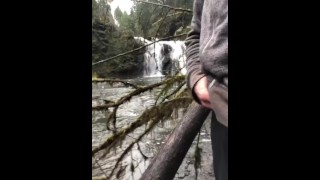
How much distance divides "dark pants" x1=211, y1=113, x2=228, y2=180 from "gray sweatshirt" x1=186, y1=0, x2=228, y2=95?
156mm

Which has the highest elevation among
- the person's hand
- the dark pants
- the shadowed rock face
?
the shadowed rock face

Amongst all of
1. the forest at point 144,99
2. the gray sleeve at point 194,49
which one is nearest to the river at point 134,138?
the forest at point 144,99

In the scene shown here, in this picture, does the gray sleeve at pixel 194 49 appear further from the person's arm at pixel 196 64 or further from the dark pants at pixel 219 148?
the dark pants at pixel 219 148

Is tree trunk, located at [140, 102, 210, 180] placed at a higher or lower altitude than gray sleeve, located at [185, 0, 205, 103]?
lower

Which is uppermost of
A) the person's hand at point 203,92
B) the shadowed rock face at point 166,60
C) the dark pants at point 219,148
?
the shadowed rock face at point 166,60

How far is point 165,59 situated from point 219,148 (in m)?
0.37

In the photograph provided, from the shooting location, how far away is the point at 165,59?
1257mm

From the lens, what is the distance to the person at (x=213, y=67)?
115 centimetres

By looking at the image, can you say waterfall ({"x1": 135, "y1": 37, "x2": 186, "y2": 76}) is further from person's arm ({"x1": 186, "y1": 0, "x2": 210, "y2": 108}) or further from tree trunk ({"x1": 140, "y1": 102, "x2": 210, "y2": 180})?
tree trunk ({"x1": 140, "y1": 102, "x2": 210, "y2": 180})

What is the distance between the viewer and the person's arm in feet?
3.85

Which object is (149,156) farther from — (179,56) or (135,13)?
(135,13)

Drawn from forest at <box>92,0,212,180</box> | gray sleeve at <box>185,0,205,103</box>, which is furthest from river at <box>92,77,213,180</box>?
gray sleeve at <box>185,0,205,103</box>

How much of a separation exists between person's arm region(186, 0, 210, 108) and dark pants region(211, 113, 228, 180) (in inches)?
3.2
